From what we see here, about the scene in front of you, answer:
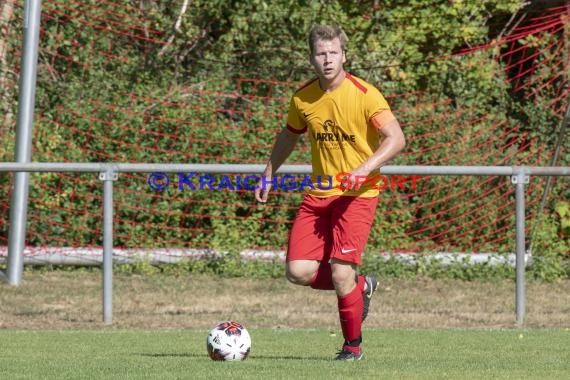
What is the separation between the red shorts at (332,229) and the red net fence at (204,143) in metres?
5.83

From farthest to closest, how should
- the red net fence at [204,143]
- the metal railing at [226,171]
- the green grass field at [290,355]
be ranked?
the red net fence at [204,143], the metal railing at [226,171], the green grass field at [290,355]

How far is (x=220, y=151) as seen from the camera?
1380 centimetres

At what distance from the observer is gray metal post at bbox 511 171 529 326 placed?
32.3 ft

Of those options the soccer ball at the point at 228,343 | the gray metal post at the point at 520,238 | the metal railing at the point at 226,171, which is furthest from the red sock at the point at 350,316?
the gray metal post at the point at 520,238

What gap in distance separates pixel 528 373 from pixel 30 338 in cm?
387

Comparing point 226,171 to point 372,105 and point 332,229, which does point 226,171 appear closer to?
point 332,229

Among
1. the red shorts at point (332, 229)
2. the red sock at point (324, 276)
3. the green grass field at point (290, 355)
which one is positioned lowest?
the green grass field at point (290, 355)

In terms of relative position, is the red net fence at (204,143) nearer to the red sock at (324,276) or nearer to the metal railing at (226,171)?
the metal railing at (226,171)

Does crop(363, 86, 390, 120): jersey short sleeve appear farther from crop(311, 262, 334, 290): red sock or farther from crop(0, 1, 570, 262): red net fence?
crop(0, 1, 570, 262): red net fence

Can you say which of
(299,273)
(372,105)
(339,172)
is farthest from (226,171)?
(372,105)

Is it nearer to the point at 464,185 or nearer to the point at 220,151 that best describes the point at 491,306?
the point at 464,185

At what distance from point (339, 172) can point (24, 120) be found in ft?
17.2

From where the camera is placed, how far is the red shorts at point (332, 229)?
7219 mm

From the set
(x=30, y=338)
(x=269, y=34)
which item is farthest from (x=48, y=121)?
(x=30, y=338)
